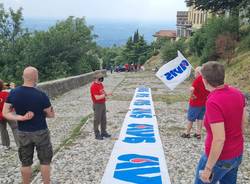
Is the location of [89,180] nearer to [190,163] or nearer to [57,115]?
[190,163]

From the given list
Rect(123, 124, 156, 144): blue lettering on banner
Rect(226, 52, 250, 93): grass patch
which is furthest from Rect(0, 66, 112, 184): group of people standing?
Rect(226, 52, 250, 93): grass patch

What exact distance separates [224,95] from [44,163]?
10.1 feet

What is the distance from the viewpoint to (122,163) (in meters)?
7.71

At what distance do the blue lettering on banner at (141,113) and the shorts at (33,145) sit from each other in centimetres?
692

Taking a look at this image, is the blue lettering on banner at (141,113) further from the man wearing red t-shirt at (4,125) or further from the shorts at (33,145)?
the shorts at (33,145)

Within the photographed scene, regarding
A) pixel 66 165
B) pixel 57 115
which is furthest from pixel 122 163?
pixel 57 115

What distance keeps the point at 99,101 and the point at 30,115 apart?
3.88 m

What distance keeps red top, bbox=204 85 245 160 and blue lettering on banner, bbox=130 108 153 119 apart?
8409mm

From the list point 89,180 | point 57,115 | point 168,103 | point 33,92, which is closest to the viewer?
point 33,92

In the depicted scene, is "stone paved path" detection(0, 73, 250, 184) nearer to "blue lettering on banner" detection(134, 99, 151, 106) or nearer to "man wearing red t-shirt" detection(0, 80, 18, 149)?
"man wearing red t-shirt" detection(0, 80, 18, 149)

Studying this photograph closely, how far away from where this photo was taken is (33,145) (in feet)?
19.0

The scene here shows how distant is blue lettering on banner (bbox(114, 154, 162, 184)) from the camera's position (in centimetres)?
682

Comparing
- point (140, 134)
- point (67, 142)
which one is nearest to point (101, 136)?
point (67, 142)

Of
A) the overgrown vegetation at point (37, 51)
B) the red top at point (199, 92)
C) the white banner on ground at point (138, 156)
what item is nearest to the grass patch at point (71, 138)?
the white banner on ground at point (138, 156)
